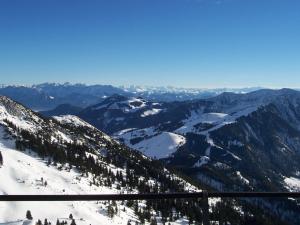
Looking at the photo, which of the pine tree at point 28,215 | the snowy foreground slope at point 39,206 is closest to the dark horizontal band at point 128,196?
the snowy foreground slope at point 39,206

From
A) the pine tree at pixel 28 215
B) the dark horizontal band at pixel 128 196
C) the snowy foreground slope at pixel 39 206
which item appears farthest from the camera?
the snowy foreground slope at pixel 39 206

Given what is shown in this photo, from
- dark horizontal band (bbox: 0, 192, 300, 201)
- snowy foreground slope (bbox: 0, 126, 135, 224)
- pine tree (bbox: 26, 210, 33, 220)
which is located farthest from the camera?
snowy foreground slope (bbox: 0, 126, 135, 224)

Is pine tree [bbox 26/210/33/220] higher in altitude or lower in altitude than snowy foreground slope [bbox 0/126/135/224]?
higher

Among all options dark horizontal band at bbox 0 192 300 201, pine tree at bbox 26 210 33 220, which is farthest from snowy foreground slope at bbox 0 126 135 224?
dark horizontal band at bbox 0 192 300 201

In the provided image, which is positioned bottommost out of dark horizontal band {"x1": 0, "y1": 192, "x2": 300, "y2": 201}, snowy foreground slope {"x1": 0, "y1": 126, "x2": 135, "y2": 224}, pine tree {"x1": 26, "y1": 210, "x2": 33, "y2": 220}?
snowy foreground slope {"x1": 0, "y1": 126, "x2": 135, "y2": 224}

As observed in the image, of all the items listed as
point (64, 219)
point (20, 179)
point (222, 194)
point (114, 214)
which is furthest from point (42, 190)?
point (222, 194)

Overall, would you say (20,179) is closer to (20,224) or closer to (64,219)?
(64,219)

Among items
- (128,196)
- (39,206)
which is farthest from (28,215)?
(128,196)

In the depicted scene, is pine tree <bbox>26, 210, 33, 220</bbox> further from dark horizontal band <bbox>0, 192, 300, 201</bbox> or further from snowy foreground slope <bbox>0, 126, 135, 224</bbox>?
dark horizontal band <bbox>0, 192, 300, 201</bbox>

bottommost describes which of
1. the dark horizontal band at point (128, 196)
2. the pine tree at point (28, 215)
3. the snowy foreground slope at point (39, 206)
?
the snowy foreground slope at point (39, 206)

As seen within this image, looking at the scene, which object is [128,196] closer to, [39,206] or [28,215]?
[28,215]

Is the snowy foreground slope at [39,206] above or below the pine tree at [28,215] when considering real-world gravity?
below

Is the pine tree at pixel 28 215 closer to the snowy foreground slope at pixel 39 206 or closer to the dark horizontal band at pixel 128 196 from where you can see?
the snowy foreground slope at pixel 39 206
